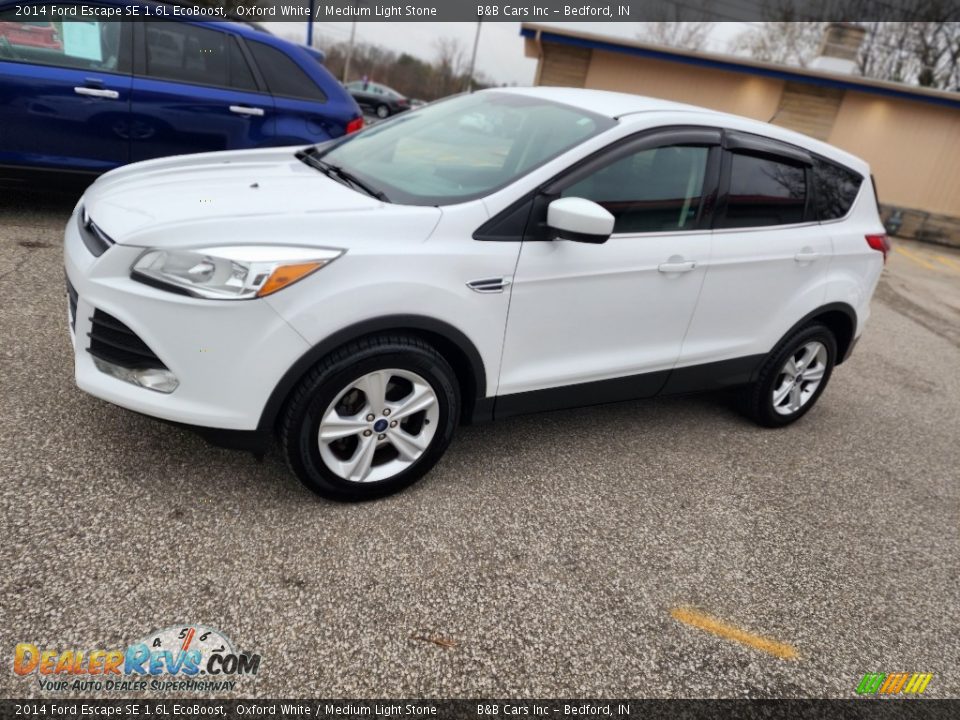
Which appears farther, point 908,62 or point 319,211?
point 908,62

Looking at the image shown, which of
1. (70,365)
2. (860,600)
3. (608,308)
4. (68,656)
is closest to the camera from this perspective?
(68,656)

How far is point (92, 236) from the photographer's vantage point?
2.62 m

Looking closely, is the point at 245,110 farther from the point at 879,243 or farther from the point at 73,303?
the point at 879,243

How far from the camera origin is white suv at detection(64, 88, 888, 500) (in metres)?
2.37

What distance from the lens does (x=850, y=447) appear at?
4242mm

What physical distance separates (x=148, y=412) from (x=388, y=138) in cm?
A: 188

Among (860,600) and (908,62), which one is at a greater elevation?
(908,62)

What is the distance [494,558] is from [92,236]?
1984 millimetres

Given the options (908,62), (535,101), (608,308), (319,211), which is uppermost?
(908,62)

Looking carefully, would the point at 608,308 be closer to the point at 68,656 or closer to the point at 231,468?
the point at 231,468

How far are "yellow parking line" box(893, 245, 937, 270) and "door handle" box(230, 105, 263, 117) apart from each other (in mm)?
12671

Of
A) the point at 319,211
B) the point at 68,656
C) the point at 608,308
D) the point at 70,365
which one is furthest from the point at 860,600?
the point at 70,365

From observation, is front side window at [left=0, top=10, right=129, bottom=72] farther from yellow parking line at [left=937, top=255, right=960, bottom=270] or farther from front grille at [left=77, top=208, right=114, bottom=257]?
yellow parking line at [left=937, top=255, right=960, bottom=270]

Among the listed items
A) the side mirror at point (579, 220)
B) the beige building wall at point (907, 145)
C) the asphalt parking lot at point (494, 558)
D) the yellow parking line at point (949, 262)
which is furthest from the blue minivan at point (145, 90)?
the beige building wall at point (907, 145)
